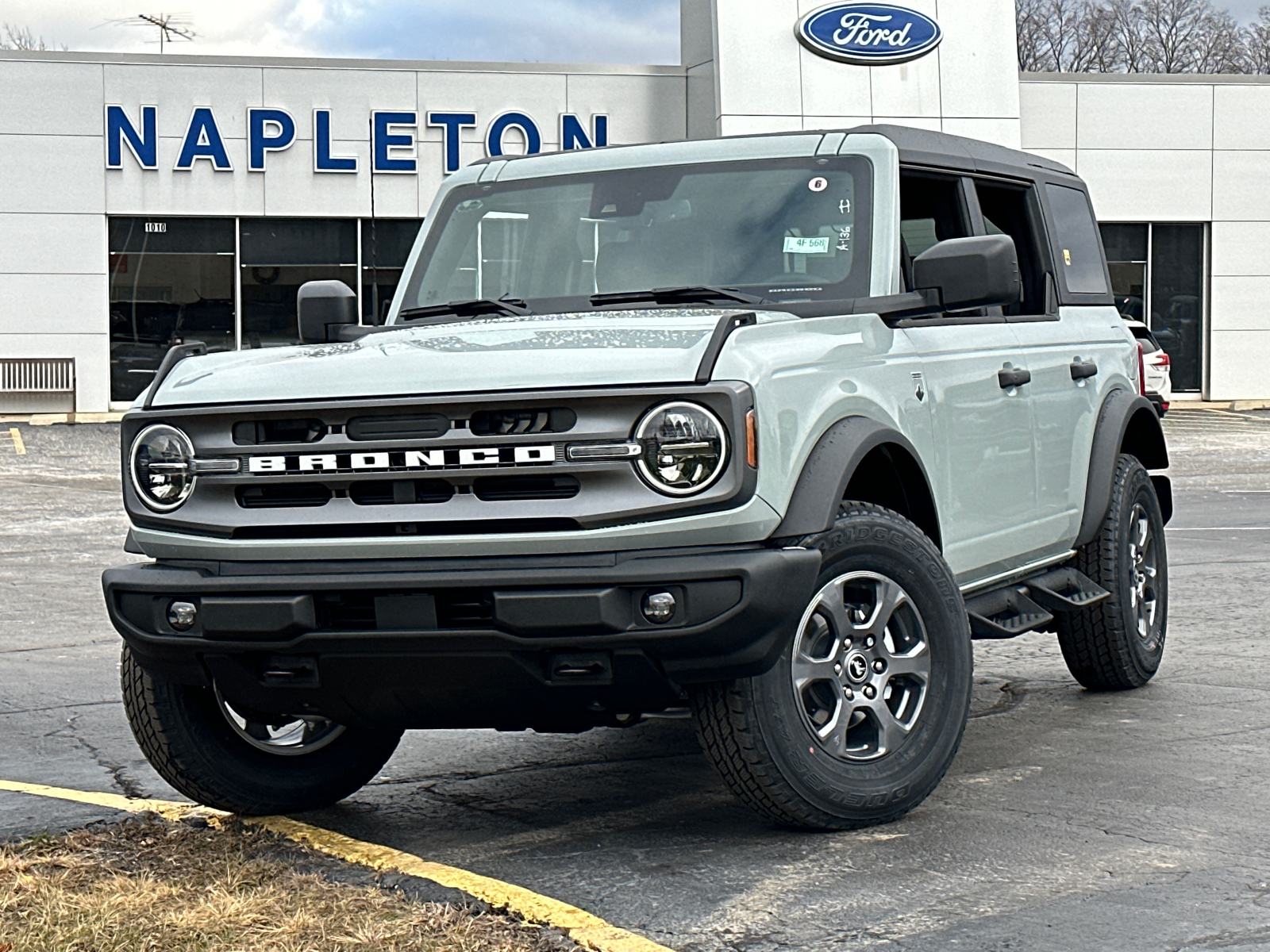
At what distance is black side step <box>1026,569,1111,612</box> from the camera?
257 inches

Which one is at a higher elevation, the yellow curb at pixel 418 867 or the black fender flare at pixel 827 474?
the black fender flare at pixel 827 474

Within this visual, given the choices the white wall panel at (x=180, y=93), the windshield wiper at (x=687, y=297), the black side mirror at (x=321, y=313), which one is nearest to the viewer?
the windshield wiper at (x=687, y=297)

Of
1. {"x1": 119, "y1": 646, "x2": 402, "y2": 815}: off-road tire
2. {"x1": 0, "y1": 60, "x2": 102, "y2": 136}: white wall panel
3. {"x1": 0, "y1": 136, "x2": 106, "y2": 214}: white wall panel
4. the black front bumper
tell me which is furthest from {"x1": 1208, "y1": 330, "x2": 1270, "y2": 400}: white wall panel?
the black front bumper

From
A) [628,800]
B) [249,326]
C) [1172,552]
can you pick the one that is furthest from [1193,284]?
[628,800]

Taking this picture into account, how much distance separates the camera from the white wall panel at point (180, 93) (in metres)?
28.8

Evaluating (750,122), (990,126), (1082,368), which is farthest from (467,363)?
(990,126)

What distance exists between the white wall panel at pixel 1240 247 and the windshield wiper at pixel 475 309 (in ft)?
95.0

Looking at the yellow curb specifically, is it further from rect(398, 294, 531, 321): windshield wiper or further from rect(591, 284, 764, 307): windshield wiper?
rect(591, 284, 764, 307): windshield wiper

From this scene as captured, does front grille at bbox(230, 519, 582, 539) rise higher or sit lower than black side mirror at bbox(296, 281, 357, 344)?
lower

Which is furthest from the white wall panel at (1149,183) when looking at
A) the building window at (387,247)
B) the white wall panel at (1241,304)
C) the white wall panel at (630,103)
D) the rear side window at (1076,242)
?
the rear side window at (1076,242)

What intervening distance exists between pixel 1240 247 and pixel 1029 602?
28.3 meters

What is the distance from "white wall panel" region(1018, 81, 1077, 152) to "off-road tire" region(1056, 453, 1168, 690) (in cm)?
2566

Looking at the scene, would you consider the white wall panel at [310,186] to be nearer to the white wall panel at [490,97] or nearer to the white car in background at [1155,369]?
the white wall panel at [490,97]

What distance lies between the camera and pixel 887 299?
5559 mm
